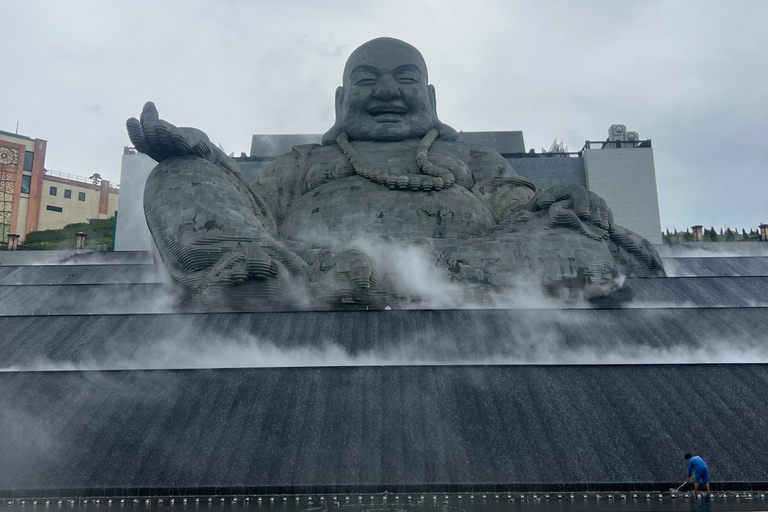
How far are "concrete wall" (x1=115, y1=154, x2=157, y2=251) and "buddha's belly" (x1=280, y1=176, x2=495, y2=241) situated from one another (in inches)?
459

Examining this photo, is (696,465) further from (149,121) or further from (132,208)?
(132,208)

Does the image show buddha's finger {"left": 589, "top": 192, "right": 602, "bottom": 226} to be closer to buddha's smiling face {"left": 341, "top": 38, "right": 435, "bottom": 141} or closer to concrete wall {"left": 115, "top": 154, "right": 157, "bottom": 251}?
buddha's smiling face {"left": 341, "top": 38, "right": 435, "bottom": 141}

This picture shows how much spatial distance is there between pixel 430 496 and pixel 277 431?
125 cm

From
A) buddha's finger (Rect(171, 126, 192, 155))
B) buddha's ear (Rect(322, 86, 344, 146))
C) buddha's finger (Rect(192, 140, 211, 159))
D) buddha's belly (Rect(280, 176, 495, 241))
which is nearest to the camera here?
buddha's finger (Rect(171, 126, 192, 155))

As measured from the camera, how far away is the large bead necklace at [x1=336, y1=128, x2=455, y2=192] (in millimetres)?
9117

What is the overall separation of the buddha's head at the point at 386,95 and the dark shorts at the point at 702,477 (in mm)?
6858

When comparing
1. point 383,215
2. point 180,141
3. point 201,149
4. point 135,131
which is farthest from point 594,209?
point 135,131

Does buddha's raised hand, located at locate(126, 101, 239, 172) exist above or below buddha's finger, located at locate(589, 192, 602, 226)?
above

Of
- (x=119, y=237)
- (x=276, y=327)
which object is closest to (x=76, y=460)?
(x=276, y=327)

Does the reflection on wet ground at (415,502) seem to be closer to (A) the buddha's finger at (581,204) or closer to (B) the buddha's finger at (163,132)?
(A) the buddha's finger at (581,204)

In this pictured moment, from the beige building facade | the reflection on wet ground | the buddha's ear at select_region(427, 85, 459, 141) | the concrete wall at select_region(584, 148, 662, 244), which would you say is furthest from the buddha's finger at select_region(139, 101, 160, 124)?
the beige building facade

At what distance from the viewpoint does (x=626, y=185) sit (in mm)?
19750

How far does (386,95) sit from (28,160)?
30901mm

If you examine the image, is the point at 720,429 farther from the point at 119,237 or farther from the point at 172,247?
the point at 119,237
